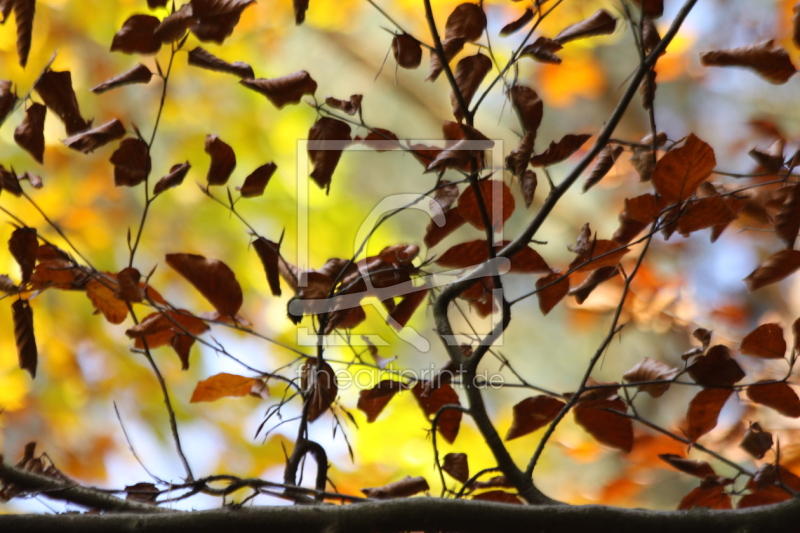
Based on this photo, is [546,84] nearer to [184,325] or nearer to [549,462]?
[549,462]

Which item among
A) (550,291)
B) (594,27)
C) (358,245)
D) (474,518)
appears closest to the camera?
(474,518)

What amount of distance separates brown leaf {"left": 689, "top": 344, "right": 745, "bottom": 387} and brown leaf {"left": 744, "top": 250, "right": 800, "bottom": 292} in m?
0.07

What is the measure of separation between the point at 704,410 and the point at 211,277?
505mm

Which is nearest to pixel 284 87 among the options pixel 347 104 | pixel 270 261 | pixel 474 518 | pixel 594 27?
pixel 347 104

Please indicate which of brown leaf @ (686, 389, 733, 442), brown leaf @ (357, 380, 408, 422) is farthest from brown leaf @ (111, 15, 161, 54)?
brown leaf @ (686, 389, 733, 442)

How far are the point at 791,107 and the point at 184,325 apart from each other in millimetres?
1790

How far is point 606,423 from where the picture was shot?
633 mm

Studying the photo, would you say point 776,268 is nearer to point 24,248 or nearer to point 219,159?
point 219,159

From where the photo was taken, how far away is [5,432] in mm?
1789

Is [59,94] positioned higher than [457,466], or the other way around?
[59,94]

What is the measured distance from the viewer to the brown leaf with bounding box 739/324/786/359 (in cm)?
59

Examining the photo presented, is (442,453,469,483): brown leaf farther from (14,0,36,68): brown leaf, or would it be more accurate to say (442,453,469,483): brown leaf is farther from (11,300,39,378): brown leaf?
(14,0,36,68): brown leaf

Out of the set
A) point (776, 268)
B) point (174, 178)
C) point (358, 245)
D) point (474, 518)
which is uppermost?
point (358, 245)

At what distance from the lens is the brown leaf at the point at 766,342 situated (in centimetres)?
59
